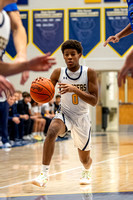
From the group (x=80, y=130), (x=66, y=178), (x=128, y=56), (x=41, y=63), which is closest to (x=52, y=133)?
(x=80, y=130)

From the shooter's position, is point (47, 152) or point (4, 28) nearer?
point (4, 28)

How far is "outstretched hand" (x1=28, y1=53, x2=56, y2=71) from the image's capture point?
5.82 ft

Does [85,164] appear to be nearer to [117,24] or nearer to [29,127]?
[117,24]

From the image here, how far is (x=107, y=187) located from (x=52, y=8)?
2.86 metres

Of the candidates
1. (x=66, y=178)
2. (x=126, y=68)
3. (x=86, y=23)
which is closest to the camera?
(x=126, y=68)

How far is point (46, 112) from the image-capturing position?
13711mm

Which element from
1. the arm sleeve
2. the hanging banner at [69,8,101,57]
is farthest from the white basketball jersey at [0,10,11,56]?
the hanging banner at [69,8,101,57]

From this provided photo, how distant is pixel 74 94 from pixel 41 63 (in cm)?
298

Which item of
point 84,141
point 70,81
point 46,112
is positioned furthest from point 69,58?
point 46,112

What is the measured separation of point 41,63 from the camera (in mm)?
1785

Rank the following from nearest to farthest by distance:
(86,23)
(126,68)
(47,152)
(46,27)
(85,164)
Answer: (126,68), (46,27), (86,23), (47,152), (85,164)

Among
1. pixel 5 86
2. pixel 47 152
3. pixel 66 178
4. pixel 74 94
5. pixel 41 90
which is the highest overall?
pixel 5 86

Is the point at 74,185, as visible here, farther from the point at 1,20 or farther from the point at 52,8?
the point at 1,20

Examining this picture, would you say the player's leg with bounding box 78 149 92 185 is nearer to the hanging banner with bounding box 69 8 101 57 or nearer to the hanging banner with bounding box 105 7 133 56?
the hanging banner with bounding box 105 7 133 56
